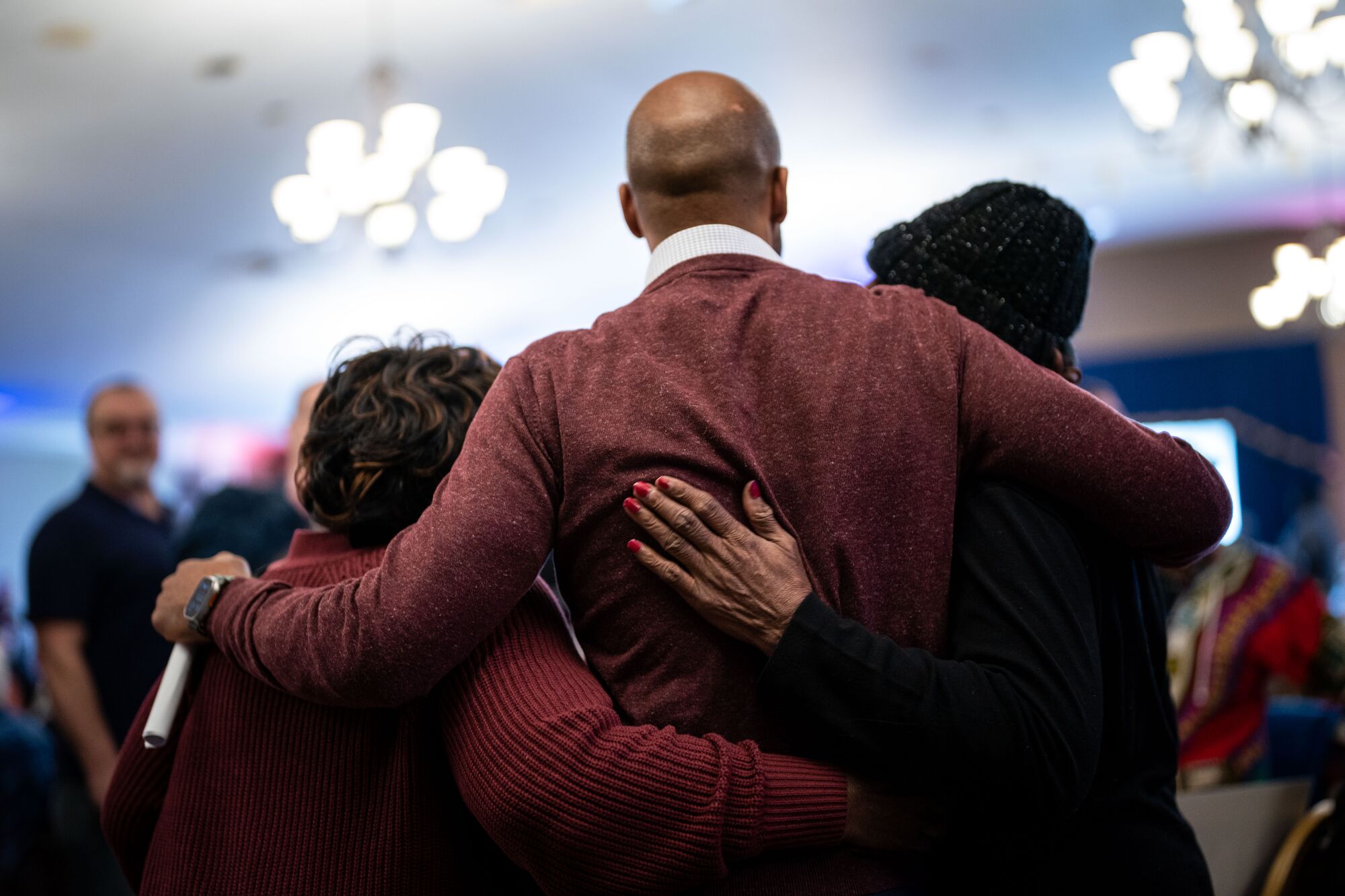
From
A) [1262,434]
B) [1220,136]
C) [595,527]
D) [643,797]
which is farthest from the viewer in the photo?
[1262,434]

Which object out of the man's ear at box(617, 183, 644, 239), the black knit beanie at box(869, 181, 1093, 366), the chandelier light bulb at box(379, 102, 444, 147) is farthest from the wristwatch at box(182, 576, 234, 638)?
the chandelier light bulb at box(379, 102, 444, 147)

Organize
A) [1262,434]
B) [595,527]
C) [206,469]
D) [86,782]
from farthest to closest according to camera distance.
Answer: [206,469] < [1262,434] < [86,782] < [595,527]

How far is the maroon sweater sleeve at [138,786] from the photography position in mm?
1295

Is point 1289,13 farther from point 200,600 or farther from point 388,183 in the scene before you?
point 200,600

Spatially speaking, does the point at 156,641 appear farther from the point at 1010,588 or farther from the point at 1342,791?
the point at 1342,791

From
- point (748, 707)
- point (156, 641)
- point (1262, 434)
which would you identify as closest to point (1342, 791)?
point (748, 707)

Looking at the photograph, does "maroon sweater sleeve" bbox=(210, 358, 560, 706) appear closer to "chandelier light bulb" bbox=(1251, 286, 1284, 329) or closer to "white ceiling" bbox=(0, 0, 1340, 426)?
"white ceiling" bbox=(0, 0, 1340, 426)

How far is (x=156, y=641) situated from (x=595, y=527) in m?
2.17

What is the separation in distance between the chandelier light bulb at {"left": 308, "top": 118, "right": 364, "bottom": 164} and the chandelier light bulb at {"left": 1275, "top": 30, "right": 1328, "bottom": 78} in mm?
3835

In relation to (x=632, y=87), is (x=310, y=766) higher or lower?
lower

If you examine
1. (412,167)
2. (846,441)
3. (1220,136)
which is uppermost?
(1220,136)

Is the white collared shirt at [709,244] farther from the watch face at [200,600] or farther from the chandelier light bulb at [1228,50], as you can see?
the chandelier light bulb at [1228,50]

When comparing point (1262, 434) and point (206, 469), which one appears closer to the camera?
point (1262, 434)

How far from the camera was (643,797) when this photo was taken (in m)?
0.98
